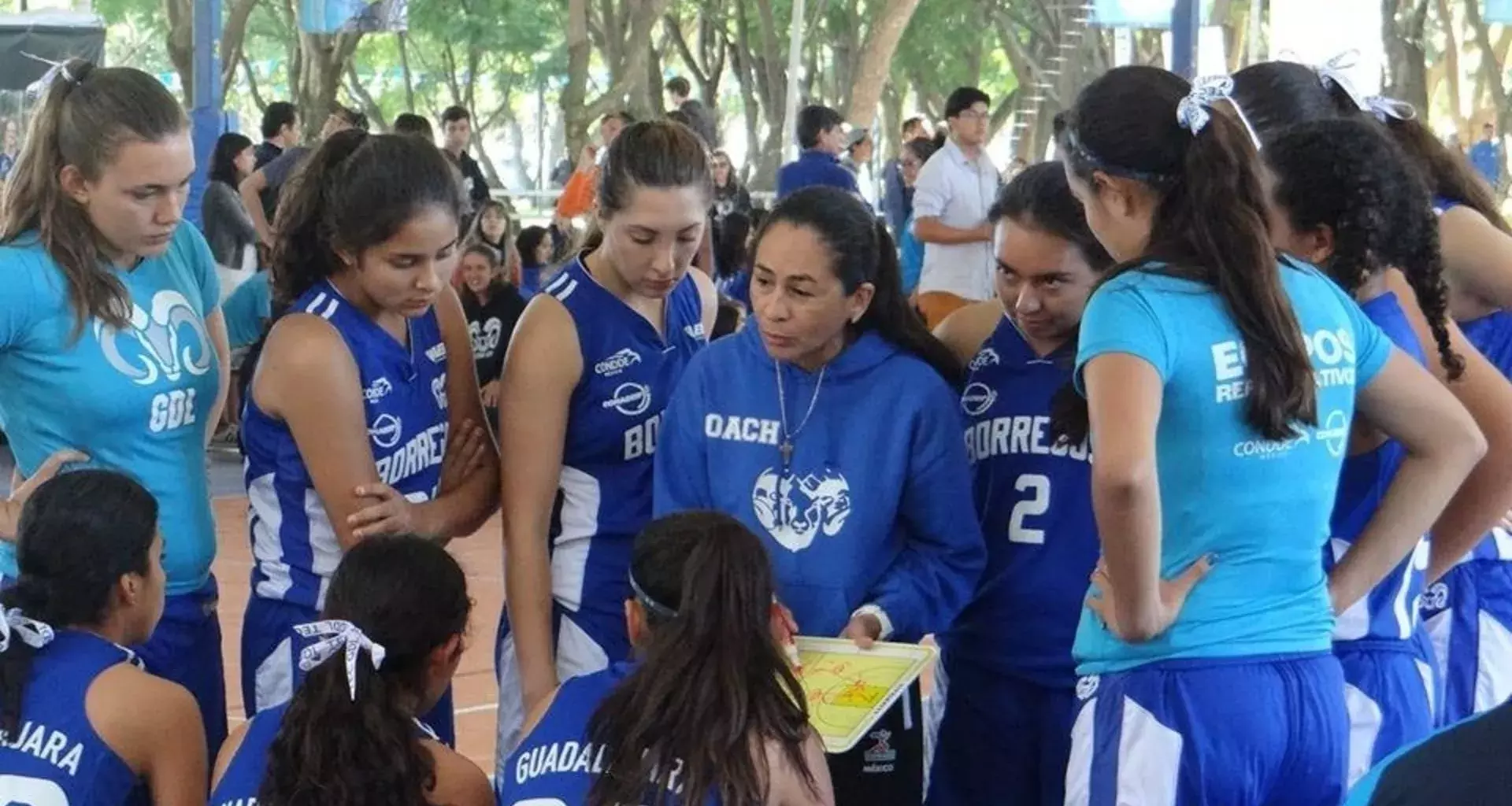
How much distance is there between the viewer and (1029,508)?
10.6ft

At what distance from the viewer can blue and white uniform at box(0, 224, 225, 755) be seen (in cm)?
316

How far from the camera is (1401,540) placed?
9.15 feet

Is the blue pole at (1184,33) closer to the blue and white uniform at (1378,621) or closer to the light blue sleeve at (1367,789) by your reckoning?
the blue and white uniform at (1378,621)

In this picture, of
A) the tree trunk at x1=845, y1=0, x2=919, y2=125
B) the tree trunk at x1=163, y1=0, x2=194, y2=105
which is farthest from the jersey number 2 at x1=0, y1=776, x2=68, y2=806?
the tree trunk at x1=845, y1=0, x2=919, y2=125

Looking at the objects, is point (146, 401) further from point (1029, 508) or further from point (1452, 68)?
point (1452, 68)

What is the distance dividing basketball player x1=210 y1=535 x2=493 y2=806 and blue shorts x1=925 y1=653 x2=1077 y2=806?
0.84 metres

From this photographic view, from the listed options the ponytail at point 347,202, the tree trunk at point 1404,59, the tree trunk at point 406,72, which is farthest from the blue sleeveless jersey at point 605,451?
the tree trunk at point 406,72

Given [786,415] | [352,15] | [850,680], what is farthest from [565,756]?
[352,15]

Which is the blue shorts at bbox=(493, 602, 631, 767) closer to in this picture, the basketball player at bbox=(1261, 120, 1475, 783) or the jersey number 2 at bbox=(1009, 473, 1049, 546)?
the jersey number 2 at bbox=(1009, 473, 1049, 546)

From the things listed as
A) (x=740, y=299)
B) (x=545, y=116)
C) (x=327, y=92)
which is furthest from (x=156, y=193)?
(x=545, y=116)

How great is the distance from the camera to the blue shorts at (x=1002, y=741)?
3.20 metres

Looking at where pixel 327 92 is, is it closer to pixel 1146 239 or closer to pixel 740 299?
pixel 740 299

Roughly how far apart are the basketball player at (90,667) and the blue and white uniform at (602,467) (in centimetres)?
66

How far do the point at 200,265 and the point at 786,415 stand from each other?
1.17 m
